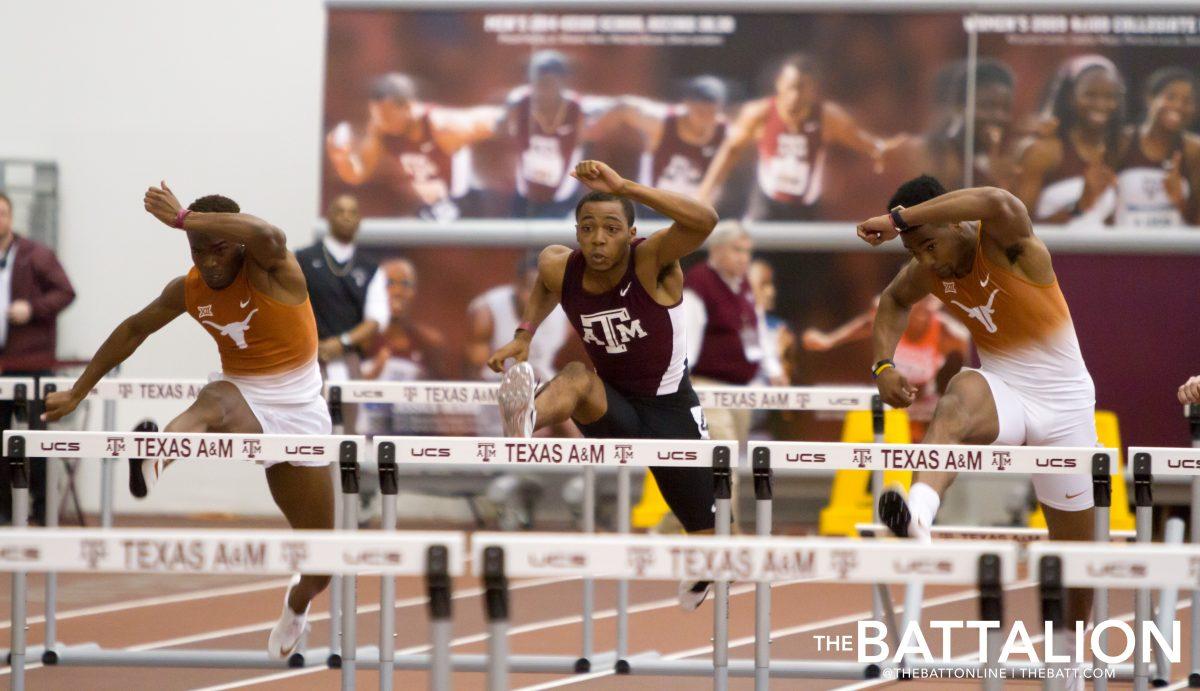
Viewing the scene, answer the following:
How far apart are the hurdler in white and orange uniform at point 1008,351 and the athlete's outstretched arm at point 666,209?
687 millimetres

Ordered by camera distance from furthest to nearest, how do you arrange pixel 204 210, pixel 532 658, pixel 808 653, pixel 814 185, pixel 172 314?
1. pixel 814 185
2. pixel 808 653
3. pixel 532 658
4. pixel 172 314
5. pixel 204 210

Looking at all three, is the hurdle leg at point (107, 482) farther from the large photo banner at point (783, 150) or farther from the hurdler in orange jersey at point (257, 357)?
the large photo banner at point (783, 150)

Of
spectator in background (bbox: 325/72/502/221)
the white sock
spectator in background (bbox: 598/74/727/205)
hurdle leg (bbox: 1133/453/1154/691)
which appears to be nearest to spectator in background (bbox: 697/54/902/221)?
spectator in background (bbox: 598/74/727/205)

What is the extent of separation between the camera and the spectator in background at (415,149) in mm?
10531

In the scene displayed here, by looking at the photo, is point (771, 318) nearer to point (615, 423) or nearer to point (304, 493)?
→ point (615, 423)

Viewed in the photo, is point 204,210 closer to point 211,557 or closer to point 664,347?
point 664,347

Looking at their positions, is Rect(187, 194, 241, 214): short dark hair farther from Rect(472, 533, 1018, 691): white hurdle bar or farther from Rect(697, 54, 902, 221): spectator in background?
Rect(697, 54, 902, 221): spectator in background

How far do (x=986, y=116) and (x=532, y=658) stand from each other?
5705 millimetres

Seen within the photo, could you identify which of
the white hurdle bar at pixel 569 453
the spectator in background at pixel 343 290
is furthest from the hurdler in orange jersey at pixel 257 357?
the spectator in background at pixel 343 290

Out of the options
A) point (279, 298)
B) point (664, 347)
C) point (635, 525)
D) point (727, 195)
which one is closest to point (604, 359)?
point (664, 347)

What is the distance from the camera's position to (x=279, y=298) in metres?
5.78

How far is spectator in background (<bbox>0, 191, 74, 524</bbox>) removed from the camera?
33.4 ft

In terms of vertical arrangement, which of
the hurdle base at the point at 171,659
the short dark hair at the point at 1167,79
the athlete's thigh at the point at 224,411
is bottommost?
the hurdle base at the point at 171,659

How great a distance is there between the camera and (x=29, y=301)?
10.2m
